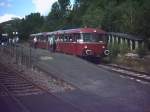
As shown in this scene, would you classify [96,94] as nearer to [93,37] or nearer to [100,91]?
[100,91]

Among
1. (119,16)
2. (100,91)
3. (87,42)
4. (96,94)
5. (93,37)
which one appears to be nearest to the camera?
(96,94)

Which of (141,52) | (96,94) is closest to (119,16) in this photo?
(141,52)

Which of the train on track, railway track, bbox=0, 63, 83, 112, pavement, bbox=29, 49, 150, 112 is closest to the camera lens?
pavement, bbox=29, 49, 150, 112

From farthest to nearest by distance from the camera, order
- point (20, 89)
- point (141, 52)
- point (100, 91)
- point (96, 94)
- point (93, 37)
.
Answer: point (93, 37), point (141, 52), point (20, 89), point (100, 91), point (96, 94)

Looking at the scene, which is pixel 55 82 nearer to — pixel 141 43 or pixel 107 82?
pixel 107 82

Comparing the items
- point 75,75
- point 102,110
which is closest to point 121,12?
point 75,75

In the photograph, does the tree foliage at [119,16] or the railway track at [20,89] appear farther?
the tree foliage at [119,16]

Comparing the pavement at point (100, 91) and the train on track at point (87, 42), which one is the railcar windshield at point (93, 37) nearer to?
the train on track at point (87, 42)

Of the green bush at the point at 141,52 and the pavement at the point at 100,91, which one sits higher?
the green bush at the point at 141,52

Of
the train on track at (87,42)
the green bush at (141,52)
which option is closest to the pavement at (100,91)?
the train on track at (87,42)

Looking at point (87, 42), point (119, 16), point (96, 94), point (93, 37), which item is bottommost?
point (96, 94)

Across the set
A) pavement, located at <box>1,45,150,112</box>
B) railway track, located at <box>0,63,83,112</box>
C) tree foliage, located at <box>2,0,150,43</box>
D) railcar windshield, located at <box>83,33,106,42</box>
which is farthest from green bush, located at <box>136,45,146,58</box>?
railway track, located at <box>0,63,83,112</box>

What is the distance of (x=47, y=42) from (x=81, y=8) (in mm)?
33055

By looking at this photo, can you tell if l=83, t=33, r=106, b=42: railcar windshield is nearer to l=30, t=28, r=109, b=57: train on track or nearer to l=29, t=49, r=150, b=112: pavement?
l=30, t=28, r=109, b=57: train on track
